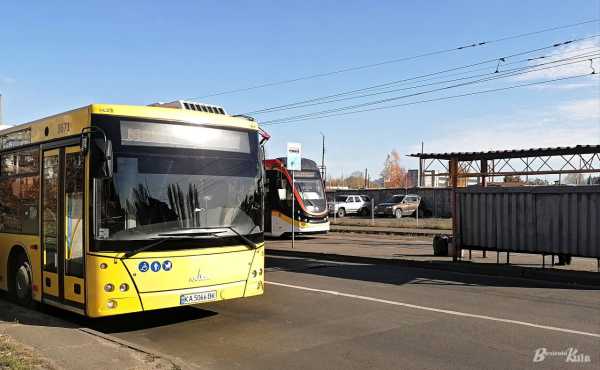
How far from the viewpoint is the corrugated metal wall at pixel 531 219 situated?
507 inches

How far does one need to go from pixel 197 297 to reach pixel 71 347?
1812mm

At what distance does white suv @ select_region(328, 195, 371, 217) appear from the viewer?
48.6m

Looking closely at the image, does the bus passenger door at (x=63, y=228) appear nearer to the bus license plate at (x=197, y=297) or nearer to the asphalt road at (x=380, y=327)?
the asphalt road at (x=380, y=327)

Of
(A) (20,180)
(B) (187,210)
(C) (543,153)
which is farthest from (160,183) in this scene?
(C) (543,153)

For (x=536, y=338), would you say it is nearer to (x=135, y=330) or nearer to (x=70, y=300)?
(x=135, y=330)

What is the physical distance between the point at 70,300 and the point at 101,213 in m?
1.47

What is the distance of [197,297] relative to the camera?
801 centimetres

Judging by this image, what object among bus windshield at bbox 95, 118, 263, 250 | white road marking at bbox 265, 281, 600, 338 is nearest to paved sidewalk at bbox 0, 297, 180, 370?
bus windshield at bbox 95, 118, 263, 250

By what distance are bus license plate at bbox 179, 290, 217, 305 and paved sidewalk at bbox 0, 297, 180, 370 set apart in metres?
1.12

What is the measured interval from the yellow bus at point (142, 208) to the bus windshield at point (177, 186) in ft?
0.05

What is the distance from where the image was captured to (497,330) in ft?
26.0

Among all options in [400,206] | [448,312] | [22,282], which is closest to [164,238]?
[22,282]

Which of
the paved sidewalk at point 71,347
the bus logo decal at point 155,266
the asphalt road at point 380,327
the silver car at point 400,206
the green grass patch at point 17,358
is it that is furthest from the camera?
the silver car at point 400,206

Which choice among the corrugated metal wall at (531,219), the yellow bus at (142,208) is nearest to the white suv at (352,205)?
the corrugated metal wall at (531,219)
